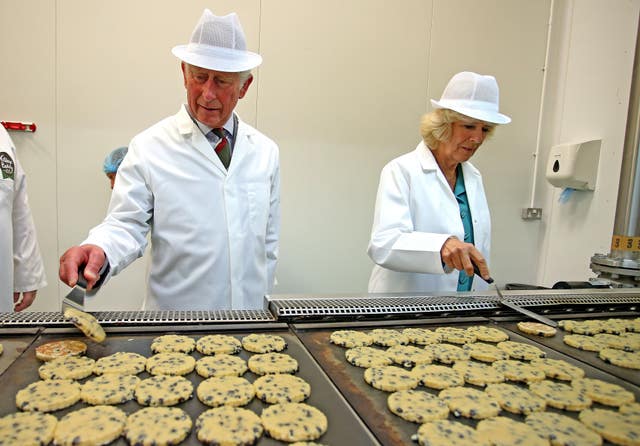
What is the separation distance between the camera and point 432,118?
219cm

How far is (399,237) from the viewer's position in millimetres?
1907

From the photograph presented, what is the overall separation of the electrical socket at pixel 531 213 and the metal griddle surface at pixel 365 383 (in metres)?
2.56

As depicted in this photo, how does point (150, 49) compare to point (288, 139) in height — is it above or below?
above

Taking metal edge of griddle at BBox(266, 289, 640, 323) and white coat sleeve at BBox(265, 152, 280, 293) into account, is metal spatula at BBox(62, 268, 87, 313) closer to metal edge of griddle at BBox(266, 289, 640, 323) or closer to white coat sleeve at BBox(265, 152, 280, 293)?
metal edge of griddle at BBox(266, 289, 640, 323)

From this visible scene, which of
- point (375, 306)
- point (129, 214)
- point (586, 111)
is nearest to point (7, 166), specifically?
point (129, 214)

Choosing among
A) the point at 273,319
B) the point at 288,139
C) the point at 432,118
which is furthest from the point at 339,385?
the point at 288,139

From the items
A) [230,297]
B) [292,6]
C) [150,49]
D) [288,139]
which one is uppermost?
[292,6]

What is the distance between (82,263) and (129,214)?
1.49ft

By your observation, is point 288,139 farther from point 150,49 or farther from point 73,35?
point 73,35

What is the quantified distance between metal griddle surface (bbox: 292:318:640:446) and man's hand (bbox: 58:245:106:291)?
2.01 ft

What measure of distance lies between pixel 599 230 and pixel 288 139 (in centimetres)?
229

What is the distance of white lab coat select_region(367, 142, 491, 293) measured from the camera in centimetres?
198

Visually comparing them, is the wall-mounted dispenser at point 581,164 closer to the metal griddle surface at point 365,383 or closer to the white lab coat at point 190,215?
the metal griddle surface at point 365,383

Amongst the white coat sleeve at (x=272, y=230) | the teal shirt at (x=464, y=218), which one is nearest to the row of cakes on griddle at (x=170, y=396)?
the white coat sleeve at (x=272, y=230)
